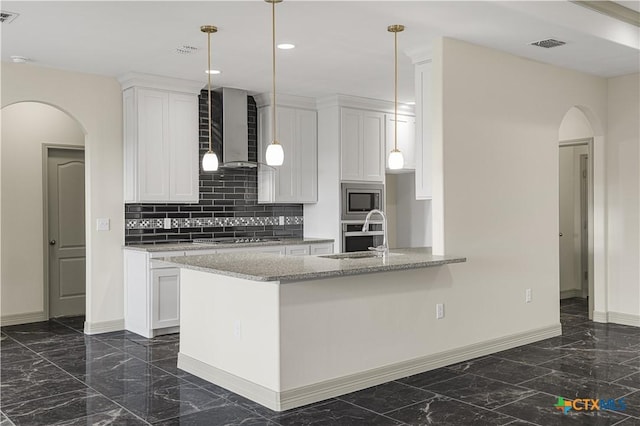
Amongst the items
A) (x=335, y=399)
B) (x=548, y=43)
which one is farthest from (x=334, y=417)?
(x=548, y=43)

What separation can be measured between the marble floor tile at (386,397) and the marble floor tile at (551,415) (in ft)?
1.79

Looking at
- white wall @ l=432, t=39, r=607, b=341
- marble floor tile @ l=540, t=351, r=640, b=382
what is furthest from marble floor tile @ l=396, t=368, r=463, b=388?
marble floor tile @ l=540, t=351, r=640, b=382

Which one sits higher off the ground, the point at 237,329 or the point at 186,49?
the point at 186,49

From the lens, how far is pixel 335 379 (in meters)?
3.98

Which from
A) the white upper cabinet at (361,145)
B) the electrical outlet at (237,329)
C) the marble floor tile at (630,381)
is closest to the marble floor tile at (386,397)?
the electrical outlet at (237,329)

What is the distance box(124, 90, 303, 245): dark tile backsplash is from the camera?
638cm

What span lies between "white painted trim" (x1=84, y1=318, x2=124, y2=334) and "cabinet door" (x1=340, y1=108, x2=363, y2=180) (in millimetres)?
3035

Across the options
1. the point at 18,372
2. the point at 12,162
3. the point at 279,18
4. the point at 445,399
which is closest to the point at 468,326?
the point at 445,399

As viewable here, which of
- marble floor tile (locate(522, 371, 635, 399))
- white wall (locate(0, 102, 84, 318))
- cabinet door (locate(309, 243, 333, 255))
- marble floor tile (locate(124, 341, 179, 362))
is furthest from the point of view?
cabinet door (locate(309, 243, 333, 255))

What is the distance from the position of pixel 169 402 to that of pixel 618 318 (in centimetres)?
480

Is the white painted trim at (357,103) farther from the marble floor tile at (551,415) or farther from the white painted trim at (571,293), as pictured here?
the marble floor tile at (551,415)

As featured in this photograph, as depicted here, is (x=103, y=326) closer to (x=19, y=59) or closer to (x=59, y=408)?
(x=59, y=408)

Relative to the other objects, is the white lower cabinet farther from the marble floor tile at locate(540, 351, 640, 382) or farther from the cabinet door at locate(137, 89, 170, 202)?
the marble floor tile at locate(540, 351, 640, 382)

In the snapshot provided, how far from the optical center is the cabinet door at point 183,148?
6268mm
